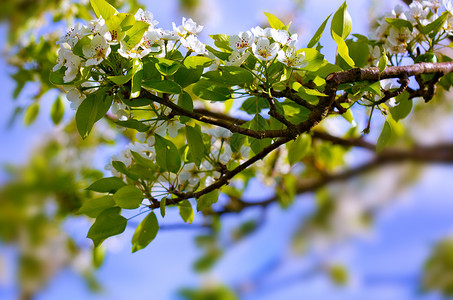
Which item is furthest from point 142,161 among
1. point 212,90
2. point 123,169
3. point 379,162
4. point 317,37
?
point 379,162

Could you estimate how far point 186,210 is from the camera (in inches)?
19.6

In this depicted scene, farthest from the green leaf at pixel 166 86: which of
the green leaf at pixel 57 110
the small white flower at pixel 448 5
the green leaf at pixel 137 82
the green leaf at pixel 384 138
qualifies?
the green leaf at pixel 57 110

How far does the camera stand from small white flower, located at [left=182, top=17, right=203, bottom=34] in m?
0.44

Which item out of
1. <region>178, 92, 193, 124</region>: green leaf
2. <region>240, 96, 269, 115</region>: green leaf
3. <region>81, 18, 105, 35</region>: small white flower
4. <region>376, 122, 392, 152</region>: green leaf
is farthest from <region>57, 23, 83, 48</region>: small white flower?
<region>376, 122, 392, 152</region>: green leaf

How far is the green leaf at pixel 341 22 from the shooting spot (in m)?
0.44

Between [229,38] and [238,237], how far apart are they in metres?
2.10

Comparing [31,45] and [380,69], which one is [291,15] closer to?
[31,45]

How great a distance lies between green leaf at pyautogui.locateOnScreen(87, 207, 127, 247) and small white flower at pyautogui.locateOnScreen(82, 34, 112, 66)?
177 mm

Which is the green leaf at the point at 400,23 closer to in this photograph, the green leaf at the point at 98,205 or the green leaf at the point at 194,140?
the green leaf at the point at 194,140

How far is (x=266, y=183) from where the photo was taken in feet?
3.56

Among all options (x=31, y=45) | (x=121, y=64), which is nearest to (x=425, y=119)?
(x=31, y=45)

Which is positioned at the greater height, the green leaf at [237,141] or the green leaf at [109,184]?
the green leaf at [237,141]

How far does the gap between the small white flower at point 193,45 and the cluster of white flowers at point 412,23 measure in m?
0.27

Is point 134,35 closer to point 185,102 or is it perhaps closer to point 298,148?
point 185,102
